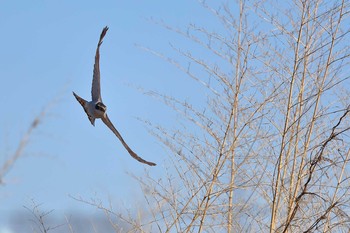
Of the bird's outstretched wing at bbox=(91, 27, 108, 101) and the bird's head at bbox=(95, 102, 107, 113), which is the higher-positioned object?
the bird's outstretched wing at bbox=(91, 27, 108, 101)

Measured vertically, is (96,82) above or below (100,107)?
above

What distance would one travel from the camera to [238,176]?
14.3 ft

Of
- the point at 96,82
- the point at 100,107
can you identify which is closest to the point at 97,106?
the point at 100,107

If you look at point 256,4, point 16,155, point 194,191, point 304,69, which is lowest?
point 16,155

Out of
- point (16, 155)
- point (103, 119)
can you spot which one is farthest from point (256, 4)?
point (16, 155)

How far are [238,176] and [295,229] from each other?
1.72ft

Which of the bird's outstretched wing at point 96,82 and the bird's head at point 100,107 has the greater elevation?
the bird's outstretched wing at point 96,82

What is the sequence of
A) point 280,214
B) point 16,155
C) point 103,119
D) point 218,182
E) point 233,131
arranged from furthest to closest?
point 280,214, point 233,131, point 218,182, point 103,119, point 16,155

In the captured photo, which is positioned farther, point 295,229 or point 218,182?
point 295,229

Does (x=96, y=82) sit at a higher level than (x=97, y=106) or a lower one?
higher

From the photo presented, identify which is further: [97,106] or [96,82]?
[96,82]

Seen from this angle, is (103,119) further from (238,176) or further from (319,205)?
(319,205)

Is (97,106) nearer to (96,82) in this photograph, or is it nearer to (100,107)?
(100,107)

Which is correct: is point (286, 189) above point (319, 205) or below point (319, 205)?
below
